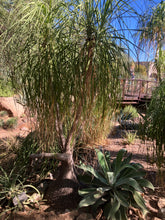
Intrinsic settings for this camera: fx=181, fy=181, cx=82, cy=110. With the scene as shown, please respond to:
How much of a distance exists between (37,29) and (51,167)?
182 cm

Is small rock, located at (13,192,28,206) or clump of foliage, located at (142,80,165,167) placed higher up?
clump of foliage, located at (142,80,165,167)

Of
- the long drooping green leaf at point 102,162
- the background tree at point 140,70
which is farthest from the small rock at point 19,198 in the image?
the background tree at point 140,70

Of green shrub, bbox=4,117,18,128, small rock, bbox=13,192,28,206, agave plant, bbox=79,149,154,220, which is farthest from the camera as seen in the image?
green shrub, bbox=4,117,18,128

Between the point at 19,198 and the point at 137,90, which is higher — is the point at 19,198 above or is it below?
below

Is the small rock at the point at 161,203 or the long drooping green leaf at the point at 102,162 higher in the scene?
the long drooping green leaf at the point at 102,162

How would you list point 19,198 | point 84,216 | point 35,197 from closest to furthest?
point 84,216
point 19,198
point 35,197

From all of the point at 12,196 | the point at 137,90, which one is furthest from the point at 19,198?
the point at 137,90

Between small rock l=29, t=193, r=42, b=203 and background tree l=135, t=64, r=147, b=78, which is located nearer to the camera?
background tree l=135, t=64, r=147, b=78

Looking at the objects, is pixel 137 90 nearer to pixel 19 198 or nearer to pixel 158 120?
pixel 158 120

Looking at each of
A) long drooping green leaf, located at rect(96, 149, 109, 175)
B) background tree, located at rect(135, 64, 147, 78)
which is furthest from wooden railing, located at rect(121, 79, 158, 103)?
long drooping green leaf, located at rect(96, 149, 109, 175)

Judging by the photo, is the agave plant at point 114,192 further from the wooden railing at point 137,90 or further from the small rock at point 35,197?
the wooden railing at point 137,90

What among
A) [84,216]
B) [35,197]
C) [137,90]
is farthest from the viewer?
[137,90]

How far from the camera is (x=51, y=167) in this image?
97.7 inches

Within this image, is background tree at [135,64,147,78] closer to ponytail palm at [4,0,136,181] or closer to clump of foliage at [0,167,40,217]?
ponytail palm at [4,0,136,181]
